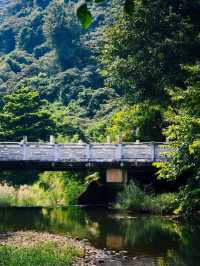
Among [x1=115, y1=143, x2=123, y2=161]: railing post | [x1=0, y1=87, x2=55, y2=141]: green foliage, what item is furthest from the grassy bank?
[x1=0, y1=87, x2=55, y2=141]: green foliage

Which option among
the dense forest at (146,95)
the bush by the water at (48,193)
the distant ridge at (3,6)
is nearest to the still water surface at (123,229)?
the dense forest at (146,95)

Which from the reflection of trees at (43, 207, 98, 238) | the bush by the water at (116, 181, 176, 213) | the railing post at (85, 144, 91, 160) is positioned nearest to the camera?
the reflection of trees at (43, 207, 98, 238)

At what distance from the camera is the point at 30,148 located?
100 feet

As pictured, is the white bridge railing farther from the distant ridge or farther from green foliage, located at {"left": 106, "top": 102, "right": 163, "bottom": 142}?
the distant ridge

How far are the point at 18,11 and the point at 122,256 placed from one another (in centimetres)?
11216

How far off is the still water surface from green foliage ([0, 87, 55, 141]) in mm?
15022

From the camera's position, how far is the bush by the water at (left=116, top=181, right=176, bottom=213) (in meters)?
28.6

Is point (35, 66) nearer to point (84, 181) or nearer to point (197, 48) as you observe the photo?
point (84, 181)

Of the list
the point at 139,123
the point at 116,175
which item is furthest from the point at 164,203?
the point at 139,123

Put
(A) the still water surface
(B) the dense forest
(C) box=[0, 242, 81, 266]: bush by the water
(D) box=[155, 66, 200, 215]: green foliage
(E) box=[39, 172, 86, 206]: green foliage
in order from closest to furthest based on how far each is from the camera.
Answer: (C) box=[0, 242, 81, 266]: bush by the water → (A) the still water surface → (D) box=[155, 66, 200, 215]: green foliage → (B) the dense forest → (E) box=[39, 172, 86, 206]: green foliage

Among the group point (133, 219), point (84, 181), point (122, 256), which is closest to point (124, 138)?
point (84, 181)

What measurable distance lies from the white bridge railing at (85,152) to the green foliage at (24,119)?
51.7 ft

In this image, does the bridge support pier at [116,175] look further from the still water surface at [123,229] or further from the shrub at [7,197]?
the shrub at [7,197]

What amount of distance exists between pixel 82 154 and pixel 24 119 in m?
18.6
